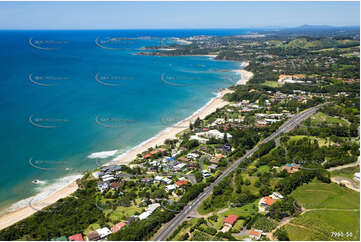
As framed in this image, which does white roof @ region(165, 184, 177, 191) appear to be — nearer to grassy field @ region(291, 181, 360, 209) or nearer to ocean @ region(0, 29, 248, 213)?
grassy field @ region(291, 181, 360, 209)

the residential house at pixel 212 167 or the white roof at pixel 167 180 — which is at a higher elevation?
the residential house at pixel 212 167

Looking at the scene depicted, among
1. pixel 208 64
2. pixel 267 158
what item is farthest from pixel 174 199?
pixel 208 64

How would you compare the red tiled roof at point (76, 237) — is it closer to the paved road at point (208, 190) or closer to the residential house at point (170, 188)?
the paved road at point (208, 190)

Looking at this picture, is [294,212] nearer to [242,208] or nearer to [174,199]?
[242,208]

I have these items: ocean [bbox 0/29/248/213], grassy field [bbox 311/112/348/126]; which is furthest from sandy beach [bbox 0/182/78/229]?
grassy field [bbox 311/112/348/126]

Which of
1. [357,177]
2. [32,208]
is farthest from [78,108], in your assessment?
[357,177]

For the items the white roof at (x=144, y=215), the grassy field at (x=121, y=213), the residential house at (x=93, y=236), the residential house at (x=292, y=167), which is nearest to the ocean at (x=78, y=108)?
the grassy field at (x=121, y=213)
